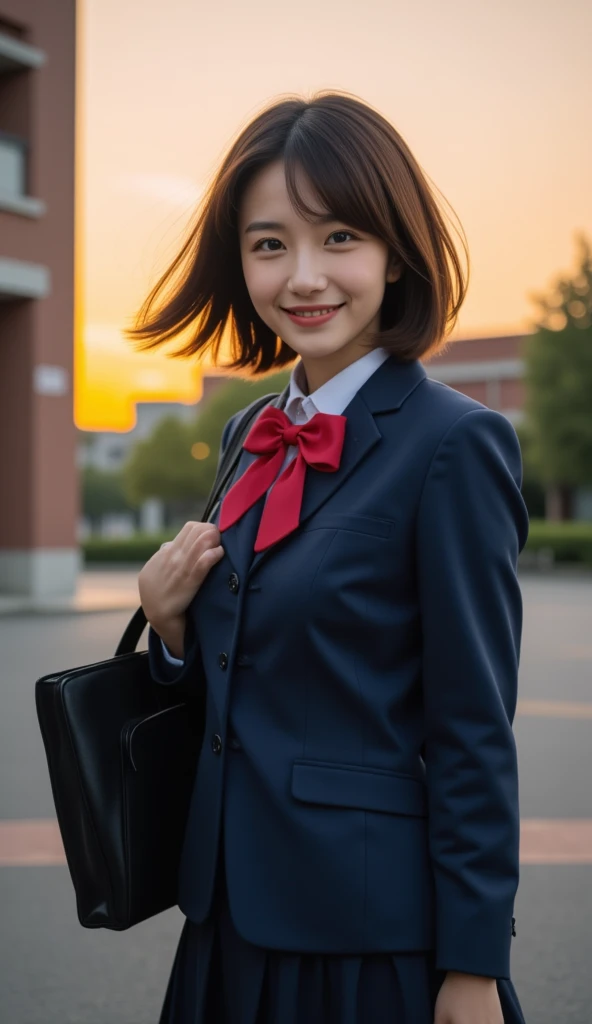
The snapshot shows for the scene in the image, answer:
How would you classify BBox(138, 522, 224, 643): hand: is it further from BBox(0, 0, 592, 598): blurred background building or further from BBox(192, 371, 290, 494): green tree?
BBox(192, 371, 290, 494): green tree

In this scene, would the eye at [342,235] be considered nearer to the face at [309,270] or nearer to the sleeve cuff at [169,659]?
the face at [309,270]

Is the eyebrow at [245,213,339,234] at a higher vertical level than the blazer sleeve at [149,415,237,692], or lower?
higher

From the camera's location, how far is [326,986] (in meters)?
1.50

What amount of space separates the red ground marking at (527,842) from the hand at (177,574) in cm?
312

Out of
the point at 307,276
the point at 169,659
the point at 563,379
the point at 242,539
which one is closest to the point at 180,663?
the point at 169,659

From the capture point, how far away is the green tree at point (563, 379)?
38.2 m

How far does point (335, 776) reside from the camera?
4.86 ft

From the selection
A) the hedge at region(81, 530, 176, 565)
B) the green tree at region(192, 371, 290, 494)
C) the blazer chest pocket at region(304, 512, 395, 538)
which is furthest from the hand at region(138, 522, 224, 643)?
the green tree at region(192, 371, 290, 494)

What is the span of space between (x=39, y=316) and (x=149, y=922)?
13925 millimetres

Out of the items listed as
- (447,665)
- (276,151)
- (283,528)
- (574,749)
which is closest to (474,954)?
(447,665)

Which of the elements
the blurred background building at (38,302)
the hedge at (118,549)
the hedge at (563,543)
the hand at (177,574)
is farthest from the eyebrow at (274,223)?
the hedge at (118,549)

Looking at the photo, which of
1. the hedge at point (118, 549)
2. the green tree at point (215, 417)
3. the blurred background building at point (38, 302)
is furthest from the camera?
the green tree at point (215, 417)

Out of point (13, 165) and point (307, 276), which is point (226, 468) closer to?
point (307, 276)

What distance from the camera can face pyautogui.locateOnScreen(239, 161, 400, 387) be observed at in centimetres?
156
